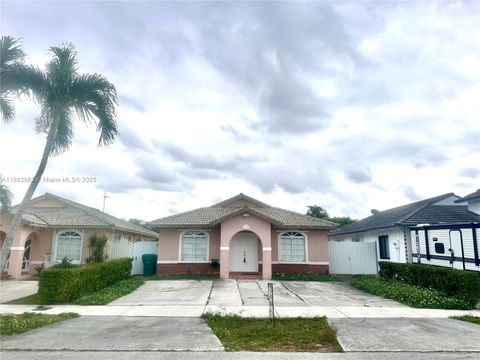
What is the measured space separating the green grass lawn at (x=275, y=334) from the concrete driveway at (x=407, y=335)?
0.37 meters

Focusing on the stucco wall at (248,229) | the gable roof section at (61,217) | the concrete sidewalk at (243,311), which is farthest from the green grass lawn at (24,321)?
the gable roof section at (61,217)

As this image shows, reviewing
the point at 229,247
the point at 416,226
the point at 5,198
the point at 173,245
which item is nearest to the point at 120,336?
the point at 5,198

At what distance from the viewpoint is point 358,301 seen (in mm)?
13070

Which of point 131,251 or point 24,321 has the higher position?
point 131,251

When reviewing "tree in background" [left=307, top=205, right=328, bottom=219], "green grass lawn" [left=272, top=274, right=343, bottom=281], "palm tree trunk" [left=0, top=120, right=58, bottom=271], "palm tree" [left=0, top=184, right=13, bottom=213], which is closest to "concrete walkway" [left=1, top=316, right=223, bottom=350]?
"palm tree trunk" [left=0, top=120, right=58, bottom=271]

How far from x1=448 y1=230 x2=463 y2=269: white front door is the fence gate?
673cm

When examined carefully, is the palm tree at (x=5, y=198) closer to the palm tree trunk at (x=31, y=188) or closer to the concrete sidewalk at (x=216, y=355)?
the palm tree trunk at (x=31, y=188)

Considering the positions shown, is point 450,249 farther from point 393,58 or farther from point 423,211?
point 393,58

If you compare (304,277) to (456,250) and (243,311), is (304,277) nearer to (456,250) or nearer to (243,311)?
(456,250)

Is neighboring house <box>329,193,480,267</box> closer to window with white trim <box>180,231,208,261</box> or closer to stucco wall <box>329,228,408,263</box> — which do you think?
stucco wall <box>329,228,408,263</box>

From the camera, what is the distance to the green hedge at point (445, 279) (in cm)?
1234

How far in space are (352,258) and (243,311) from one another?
12825mm

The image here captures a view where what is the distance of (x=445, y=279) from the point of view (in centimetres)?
1339

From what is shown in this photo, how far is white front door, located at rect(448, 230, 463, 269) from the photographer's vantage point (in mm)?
14302
